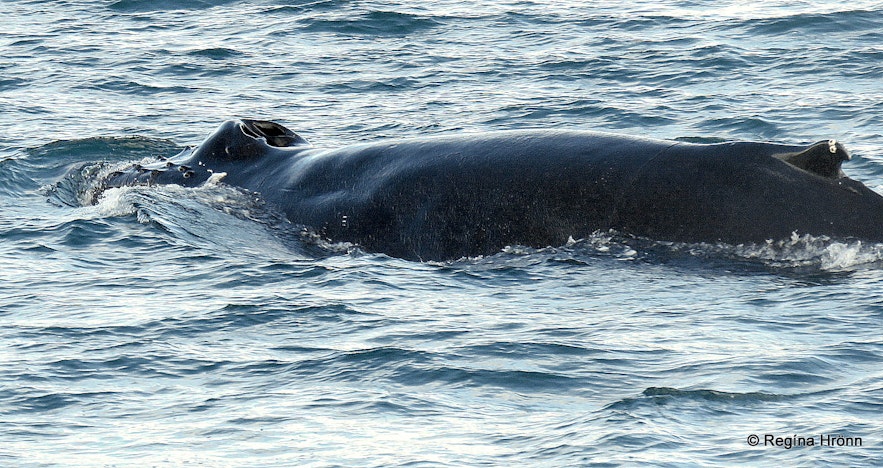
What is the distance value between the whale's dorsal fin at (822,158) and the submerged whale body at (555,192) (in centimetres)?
1

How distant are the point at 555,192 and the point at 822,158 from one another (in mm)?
2397

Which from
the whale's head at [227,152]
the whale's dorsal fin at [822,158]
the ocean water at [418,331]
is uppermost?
the whale's dorsal fin at [822,158]

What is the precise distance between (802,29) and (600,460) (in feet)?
67.1

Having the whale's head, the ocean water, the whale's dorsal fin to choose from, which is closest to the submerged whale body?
the whale's dorsal fin

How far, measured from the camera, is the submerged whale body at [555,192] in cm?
1266

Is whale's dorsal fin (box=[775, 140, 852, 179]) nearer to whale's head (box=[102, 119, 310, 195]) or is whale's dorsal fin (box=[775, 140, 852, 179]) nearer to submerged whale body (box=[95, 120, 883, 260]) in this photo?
submerged whale body (box=[95, 120, 883, 260])

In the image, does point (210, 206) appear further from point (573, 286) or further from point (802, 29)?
point (802, 29)

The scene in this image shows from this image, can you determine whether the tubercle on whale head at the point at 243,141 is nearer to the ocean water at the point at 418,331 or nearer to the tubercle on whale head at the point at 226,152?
the tubercle on whale head at the point at 226,152

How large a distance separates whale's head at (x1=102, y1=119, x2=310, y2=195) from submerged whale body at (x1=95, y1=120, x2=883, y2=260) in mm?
488

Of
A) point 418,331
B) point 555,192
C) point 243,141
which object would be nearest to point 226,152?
point 243,141

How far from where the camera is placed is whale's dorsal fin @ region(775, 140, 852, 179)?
40.8 ft

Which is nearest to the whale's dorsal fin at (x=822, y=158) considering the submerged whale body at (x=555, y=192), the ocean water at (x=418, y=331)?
the submerged whale body at (x=555, y=192)

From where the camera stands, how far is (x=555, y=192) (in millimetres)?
13570

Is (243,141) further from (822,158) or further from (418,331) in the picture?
(822,158)
